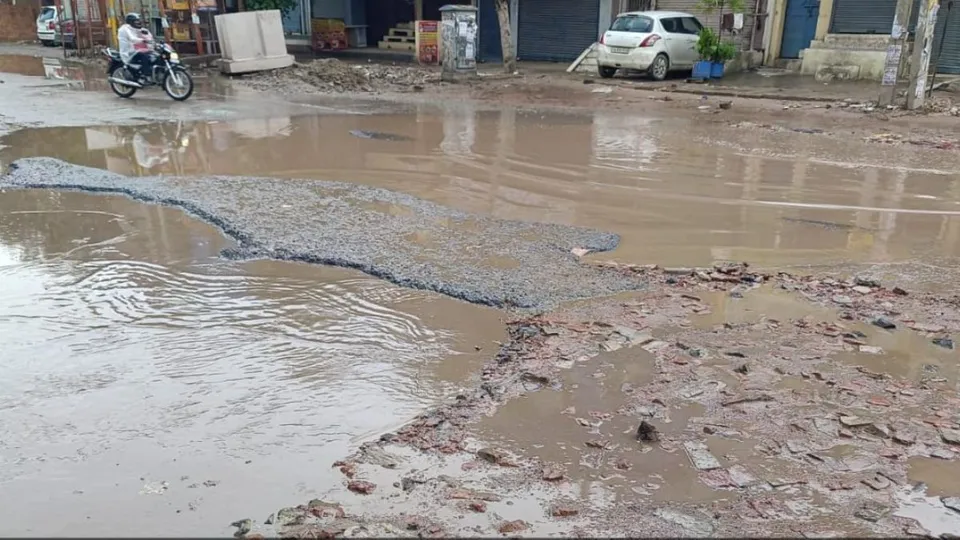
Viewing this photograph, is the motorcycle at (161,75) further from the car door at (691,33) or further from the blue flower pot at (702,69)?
the car door at (691,33)

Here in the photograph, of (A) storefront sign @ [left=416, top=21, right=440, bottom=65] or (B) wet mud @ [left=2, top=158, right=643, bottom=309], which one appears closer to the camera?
(B) wet mud @ [left=2, top=158, right=643, bottom=309]

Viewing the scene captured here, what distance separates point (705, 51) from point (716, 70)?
0.65 m

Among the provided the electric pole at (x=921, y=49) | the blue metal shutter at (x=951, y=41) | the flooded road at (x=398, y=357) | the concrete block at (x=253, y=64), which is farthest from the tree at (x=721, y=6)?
the flooded road at (x=398, y=357)

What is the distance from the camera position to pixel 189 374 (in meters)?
4.12

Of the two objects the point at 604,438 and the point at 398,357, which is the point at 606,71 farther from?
the point at 604,438

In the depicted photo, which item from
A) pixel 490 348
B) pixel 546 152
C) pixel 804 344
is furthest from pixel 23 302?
pixel 546 152

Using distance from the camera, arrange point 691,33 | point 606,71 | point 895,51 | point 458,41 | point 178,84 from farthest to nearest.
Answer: point 606,71
point 691,33
point 458,41
point 178,84
point 895,51

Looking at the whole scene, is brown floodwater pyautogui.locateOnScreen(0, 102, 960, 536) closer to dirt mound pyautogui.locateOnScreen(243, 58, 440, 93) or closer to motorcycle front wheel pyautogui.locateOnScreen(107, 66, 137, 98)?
motorcycle front wheel pyautogui.locateOnScreen(107, 66, 137, 98)

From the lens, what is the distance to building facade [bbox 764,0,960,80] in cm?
1823

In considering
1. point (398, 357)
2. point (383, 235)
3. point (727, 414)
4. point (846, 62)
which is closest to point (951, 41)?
point (846, 62)

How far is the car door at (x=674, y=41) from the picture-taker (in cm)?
1925

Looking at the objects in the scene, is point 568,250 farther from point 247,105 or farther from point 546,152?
point 247,105

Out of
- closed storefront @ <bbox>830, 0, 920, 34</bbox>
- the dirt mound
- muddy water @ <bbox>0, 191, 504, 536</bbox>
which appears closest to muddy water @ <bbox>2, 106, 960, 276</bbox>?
muddy water @ <bbox>0, 191, 504, 536</bbox>

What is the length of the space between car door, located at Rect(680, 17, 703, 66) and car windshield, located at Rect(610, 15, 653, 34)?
4.11 ft
